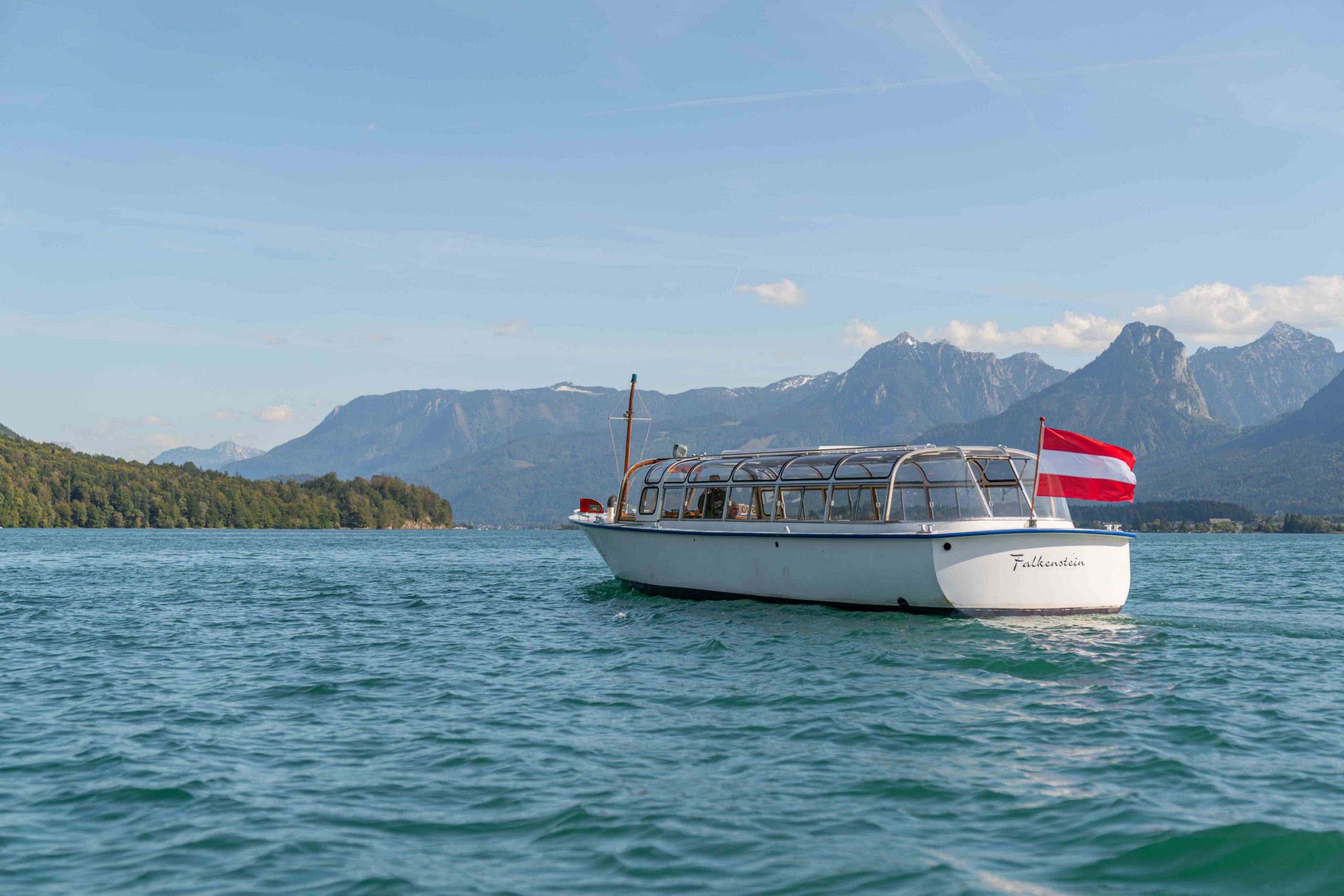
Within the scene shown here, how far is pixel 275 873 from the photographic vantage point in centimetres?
856

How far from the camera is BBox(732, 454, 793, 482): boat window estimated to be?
29016mm

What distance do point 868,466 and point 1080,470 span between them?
515 centimetres

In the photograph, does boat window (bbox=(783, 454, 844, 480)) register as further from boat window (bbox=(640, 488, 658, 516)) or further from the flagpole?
boat window (bbox=(640, 488, 658, 516))

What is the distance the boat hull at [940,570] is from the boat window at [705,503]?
5.79 ft

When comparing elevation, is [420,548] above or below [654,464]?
below

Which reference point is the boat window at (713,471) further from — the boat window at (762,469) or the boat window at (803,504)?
the boat window at (803,504)

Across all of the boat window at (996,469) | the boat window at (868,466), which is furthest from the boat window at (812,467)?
the boat window at (996,469)

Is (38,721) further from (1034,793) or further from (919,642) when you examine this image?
(919,642)

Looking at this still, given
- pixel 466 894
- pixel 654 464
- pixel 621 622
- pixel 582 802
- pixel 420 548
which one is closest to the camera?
pixel 466 894

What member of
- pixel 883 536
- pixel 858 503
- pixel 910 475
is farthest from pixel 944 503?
pixel 858 503

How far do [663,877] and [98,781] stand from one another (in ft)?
22.5

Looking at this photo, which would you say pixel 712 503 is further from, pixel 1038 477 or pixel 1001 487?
pixel 1038 477

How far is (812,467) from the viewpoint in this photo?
28.0 meters

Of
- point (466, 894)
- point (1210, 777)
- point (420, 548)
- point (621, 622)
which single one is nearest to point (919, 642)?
point (621, 622)
